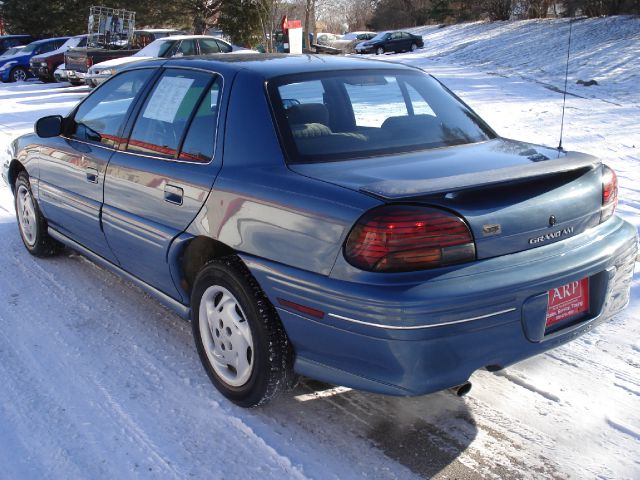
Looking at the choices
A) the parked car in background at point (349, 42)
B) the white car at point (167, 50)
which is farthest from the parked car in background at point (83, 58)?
the parked car in background at point (349, 42)

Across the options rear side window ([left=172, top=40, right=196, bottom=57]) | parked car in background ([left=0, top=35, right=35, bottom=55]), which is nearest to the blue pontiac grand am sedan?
rear side window ([left=172, top=40, right=196, bottom=57])

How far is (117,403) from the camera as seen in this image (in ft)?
10.8

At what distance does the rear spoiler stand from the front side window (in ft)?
6.73

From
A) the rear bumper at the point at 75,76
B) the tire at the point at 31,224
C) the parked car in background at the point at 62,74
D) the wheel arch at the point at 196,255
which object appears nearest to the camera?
the wheel arch at the point at 196,255

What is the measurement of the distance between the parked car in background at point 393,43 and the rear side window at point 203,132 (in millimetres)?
32954

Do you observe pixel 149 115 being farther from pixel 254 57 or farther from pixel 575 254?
pixel 575 254

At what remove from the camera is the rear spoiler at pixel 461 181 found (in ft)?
8.55

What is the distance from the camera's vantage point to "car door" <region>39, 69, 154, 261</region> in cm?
420

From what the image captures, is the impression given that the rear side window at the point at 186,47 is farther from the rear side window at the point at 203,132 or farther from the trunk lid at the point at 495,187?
the trunk lid at the point at 495,187

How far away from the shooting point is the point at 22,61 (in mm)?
27000

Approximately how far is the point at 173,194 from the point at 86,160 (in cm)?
117

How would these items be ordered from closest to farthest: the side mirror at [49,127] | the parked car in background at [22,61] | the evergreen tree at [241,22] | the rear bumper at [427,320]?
the rear bumper at [427,320], the side mirror at [49,127], the parked car in background at [22,61], the evergreen tree at [241,22]

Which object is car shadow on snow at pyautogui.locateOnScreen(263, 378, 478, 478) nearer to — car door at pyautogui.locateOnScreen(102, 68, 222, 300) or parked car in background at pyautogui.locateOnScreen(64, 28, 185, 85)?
car door at pyautogui.locateOnScreen(102, 68, 222, 300)

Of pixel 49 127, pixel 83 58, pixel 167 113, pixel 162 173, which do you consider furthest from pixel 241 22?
pixel 162 173
